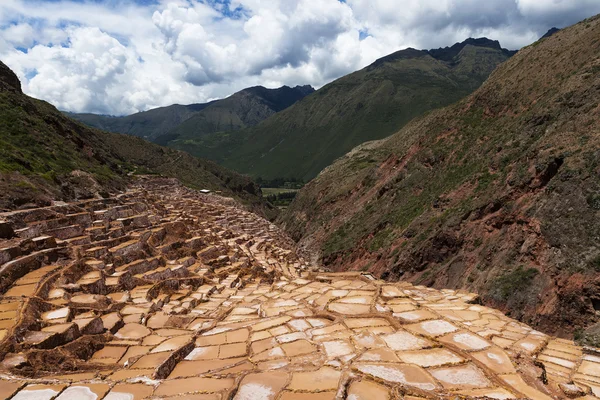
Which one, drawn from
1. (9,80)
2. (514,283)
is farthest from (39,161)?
(514,283)

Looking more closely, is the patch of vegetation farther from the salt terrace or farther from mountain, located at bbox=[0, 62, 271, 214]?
mountain, located at bbox=[0, 62, 271, 214]

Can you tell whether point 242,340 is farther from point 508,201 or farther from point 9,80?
point 9,80

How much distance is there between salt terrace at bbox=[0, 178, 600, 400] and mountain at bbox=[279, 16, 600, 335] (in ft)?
25.2

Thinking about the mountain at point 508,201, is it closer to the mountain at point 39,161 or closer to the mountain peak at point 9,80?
the mountain at point 39,161

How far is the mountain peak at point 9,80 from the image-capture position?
1648 inches

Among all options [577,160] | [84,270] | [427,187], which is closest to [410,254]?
[427,187]

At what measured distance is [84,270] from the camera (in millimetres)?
12773

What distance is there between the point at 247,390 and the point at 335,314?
4.07 metres

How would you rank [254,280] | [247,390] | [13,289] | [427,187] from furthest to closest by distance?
1. [427,187]
2. [254,280]
3. [13,289]
4. [247,390]

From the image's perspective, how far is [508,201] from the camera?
23625 millimetres

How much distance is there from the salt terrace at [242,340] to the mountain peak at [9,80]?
3760 cm

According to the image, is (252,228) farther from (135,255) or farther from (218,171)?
(218,171)

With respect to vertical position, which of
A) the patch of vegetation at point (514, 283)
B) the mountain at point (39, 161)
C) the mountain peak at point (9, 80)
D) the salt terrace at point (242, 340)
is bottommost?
the patch of vegetation at point (514, 283)

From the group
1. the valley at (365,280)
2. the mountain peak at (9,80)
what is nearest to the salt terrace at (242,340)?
the valley at (365,280)
